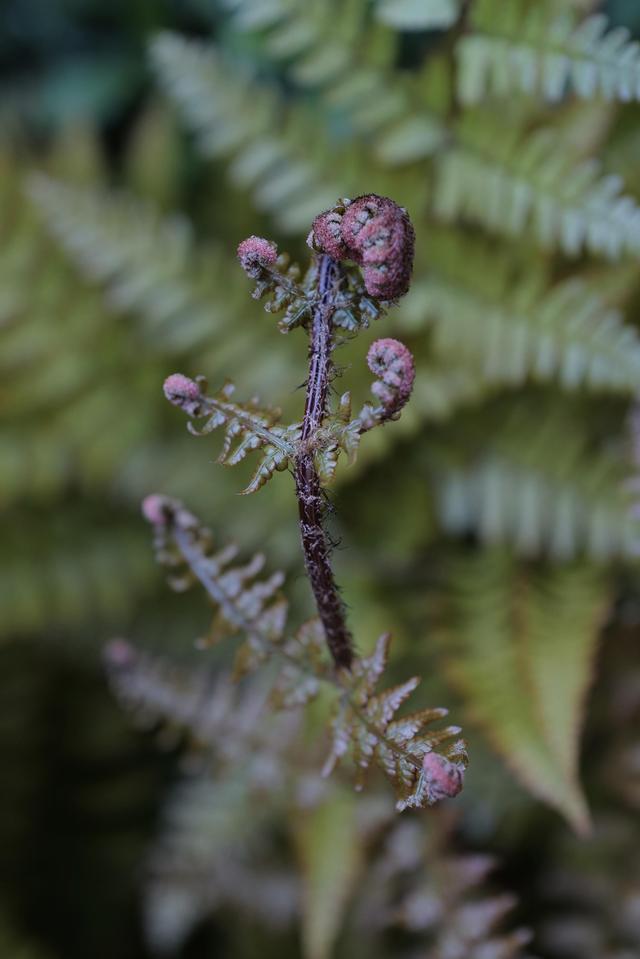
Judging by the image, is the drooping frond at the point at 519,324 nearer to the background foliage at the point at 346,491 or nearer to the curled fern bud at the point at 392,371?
the background foliage at the point at 346,491

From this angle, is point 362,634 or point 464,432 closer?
point 362,634

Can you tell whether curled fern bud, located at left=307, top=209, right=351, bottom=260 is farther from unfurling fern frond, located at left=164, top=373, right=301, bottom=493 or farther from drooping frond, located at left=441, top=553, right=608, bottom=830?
drooping frond, located at left=441, top=553, right=608, bottom=830

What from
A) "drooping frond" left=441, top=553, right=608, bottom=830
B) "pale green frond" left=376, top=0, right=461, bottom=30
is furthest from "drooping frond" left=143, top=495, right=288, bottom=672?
"pale green frond" left=376, top=0, right=461, bottom=30

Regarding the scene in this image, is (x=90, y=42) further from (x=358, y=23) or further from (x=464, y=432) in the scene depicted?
(x=464, y=432)

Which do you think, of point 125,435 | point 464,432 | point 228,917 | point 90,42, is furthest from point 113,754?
point 90,42

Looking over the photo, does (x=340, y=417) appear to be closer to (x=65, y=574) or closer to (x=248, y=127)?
(x=248, y=127)
